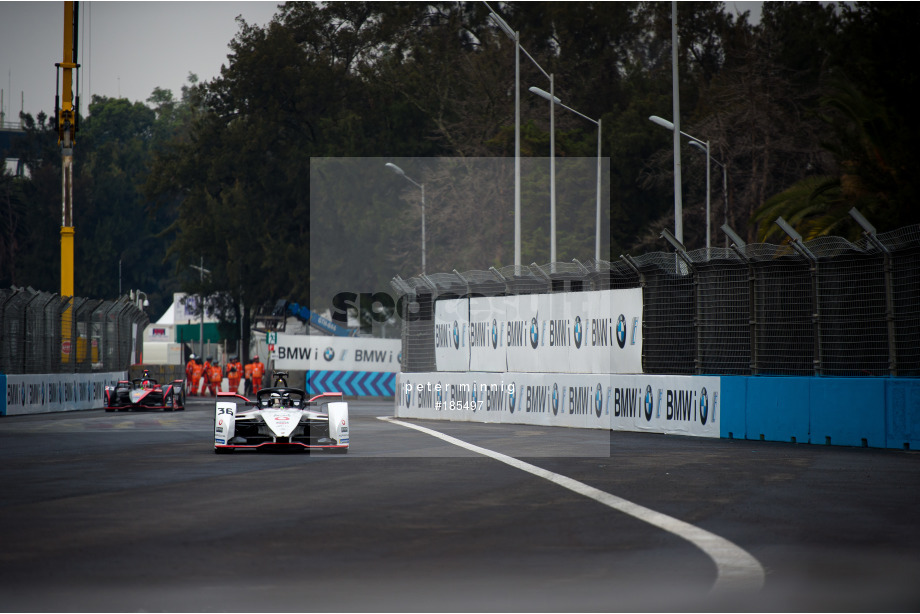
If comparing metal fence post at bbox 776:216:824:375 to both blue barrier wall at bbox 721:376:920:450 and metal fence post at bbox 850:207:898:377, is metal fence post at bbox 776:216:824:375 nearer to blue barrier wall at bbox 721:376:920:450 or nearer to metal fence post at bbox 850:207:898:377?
blue barrier wall at bbox 721:376:920:450

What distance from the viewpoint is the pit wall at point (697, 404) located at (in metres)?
17.3

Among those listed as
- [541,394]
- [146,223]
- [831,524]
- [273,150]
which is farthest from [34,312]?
[146,223]

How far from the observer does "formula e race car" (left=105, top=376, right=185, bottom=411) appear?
3191cm

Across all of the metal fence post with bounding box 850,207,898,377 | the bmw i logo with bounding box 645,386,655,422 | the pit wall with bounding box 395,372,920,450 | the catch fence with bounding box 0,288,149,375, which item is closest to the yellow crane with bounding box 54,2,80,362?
the catch fence with bounding box 0,288,149,375

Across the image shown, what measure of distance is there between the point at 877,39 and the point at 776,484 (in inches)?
712

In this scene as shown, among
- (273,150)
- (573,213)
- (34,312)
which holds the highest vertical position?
(273,150)

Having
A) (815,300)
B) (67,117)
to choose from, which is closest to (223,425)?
(815,300)

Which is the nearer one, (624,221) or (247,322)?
(624,221)

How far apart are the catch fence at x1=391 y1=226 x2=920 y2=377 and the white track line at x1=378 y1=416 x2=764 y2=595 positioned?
19.9 feet

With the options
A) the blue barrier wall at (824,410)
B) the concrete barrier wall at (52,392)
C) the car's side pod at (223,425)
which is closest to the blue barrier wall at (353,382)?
the concrete barrier wall at (52,392)

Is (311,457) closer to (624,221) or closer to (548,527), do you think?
(548,527)

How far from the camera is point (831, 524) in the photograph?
9375 millimetres

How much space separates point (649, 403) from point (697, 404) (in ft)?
4.14

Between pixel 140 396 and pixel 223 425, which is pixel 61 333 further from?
pixel 223 425
